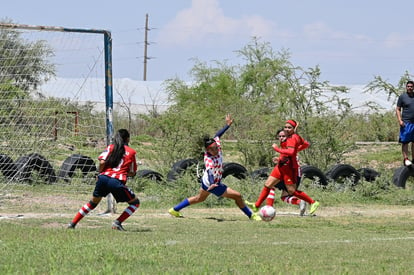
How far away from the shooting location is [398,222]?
50.0 ft

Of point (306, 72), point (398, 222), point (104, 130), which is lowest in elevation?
point (398, 222)

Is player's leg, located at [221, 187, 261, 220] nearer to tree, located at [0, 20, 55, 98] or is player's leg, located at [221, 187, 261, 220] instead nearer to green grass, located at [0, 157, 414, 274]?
green grass, located at [0, 157, 414, 274]

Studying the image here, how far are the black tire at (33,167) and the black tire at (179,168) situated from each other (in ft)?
8.63

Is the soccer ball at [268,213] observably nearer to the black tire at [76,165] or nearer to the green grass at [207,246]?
the green grass at [207,246]

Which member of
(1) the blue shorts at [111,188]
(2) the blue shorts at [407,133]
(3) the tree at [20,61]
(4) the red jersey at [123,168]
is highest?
(3) the tree at [20,61]

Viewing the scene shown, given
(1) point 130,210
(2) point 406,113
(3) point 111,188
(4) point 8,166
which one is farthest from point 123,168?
(2) point 406,113

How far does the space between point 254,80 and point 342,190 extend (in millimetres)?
24912

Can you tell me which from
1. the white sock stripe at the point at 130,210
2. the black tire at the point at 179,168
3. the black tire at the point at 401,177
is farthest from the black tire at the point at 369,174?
the white sock stripe at the point at 130,210

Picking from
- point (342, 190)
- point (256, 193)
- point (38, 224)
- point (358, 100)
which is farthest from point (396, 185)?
point (358, 100)

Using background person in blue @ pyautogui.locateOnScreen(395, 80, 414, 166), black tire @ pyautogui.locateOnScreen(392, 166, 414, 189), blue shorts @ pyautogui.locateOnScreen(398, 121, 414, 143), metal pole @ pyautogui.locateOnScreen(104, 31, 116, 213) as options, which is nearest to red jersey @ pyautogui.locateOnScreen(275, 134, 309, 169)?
metal pole @ pyautogui.locateOnScreen(104, 31, 116, 213)

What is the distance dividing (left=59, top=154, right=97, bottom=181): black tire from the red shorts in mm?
5455

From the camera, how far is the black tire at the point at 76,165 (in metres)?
19.5

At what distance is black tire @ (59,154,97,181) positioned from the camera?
1946 cm

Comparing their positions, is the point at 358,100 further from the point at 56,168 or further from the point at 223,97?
the point at 56,168
